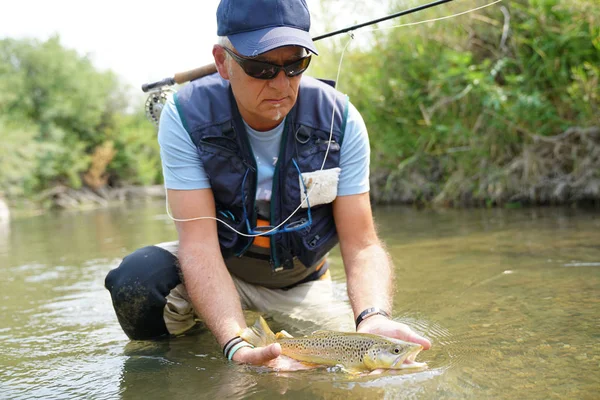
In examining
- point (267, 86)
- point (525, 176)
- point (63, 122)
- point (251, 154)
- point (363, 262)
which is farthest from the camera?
point (63, 122)

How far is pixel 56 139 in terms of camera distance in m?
44.1

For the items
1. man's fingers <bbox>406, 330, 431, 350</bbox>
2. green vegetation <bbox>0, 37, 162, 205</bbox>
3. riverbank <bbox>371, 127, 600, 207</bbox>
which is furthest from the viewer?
green vegetation <bbox>0, 37, 162, 205</bbox>

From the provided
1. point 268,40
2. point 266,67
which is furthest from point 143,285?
point 268,40

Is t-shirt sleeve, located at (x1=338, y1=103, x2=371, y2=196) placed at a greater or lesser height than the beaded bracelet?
greater

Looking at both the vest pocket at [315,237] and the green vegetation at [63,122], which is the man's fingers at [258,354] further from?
the green vegetation at [63,122]

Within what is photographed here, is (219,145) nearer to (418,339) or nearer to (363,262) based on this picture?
(363,262)

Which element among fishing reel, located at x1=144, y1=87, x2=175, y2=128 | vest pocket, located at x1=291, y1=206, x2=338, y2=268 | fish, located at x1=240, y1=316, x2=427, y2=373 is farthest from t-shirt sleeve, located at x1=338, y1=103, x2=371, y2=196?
fishing reel, located at x1=144, y1=87, x2=175, y2=128

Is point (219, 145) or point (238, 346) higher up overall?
point (219, 145)

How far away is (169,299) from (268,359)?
104cm

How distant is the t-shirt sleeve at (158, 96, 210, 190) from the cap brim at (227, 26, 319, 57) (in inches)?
23.8

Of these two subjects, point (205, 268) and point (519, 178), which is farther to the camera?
point (519, 178)

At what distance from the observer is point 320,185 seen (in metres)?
3.17

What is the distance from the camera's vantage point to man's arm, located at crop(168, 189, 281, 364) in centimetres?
276

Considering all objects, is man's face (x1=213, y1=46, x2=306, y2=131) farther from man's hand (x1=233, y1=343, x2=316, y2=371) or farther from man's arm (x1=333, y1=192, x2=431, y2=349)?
man's hand (x1=233, y1=343, x2=316, y2=371)
